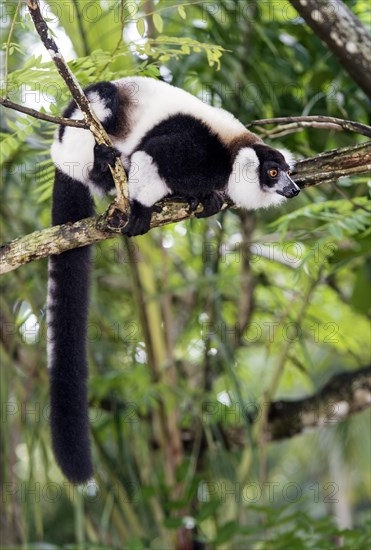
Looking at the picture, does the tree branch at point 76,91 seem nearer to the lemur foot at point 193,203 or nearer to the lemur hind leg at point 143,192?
the lemur hind leg at point 143,192

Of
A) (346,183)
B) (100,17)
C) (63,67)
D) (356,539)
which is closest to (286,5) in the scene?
(100,17)

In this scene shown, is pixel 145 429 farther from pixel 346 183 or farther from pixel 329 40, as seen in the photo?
pixel 329 40

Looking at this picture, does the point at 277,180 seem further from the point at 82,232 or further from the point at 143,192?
the point at 82,232

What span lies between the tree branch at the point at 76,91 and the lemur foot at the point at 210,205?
0.41 metres

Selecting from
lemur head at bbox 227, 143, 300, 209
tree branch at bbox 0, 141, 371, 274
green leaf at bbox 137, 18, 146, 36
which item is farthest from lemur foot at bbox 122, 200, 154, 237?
green leaf at bbox 137, 18, 146, 36

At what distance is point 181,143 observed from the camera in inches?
113

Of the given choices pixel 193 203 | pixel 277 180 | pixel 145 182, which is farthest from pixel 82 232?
pixel 277 180

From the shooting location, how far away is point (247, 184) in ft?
9.78

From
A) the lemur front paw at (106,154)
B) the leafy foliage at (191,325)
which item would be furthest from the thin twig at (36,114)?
the leafy foliage at (191,325)

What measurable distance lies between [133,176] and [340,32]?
112cm

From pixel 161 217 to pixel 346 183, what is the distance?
83 cm

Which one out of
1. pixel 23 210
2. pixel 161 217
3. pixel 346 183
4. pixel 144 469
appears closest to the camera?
pixel 161 217

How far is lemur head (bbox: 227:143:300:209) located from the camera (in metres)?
2.92

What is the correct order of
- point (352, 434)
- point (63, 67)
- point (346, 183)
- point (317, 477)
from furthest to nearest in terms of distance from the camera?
1. point (317, 477)
2. point (352, 434)
3. point (346, 183)
4. point (63, 67)
